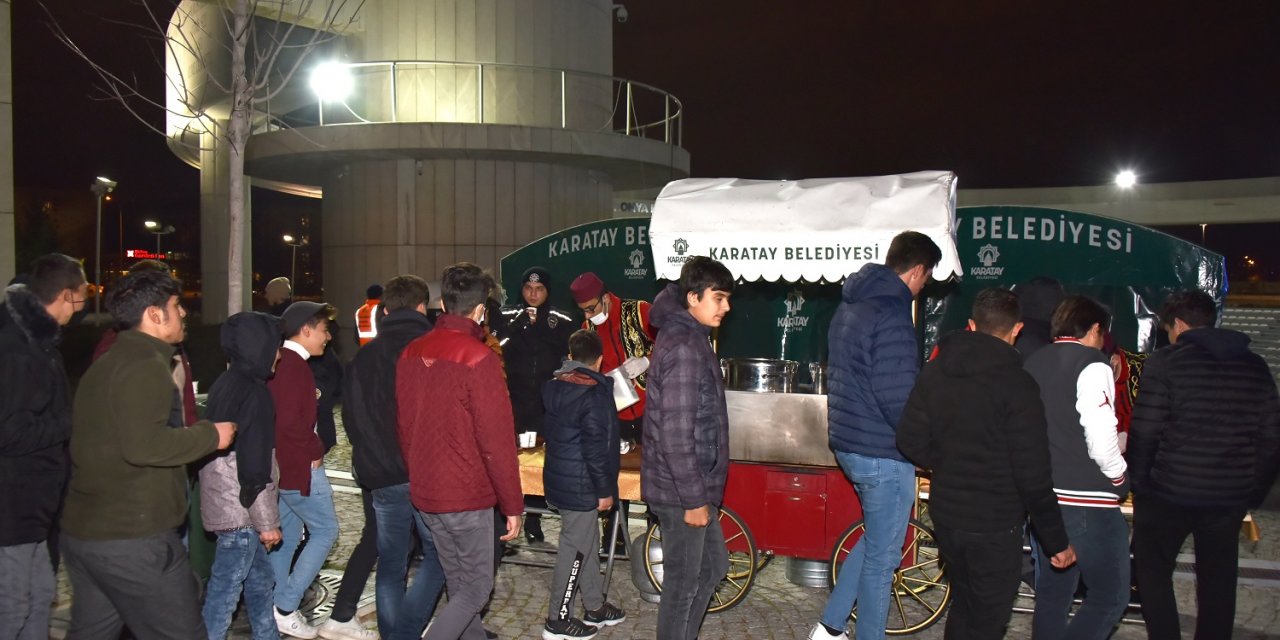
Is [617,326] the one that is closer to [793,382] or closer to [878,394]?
[793,382]

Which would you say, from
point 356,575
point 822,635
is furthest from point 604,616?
point 356,575

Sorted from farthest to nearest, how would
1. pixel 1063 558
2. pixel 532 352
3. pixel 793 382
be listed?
1. pixel 532 352
2. pixel 793 382
3. pixel 1063 558

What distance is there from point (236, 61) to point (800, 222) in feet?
15.4

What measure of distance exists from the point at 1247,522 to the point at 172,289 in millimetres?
5466

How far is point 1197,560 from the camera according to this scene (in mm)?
4145

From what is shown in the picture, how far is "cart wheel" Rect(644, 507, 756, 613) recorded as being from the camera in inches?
206

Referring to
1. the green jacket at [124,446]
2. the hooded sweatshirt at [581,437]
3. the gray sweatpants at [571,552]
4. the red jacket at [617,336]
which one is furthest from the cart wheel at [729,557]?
the green jacket at [124,446]

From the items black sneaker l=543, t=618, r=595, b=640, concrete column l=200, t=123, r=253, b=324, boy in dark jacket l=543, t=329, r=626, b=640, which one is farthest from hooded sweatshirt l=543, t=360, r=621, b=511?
concrete column l=200, t=123, r=253, b=324

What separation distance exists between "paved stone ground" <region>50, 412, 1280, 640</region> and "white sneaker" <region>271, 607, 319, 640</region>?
20 centimetres

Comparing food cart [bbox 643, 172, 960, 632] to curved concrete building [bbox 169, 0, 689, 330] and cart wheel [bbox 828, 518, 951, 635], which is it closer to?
cart wheel [bbox 828, 518, 951, 635]

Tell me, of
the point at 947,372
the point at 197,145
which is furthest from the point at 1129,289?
the point at 197,145

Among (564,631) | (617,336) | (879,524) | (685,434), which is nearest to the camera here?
(685,434)

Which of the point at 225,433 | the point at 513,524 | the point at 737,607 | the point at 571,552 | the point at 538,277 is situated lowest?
the point at 737,607

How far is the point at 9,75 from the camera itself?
7.29 meters
